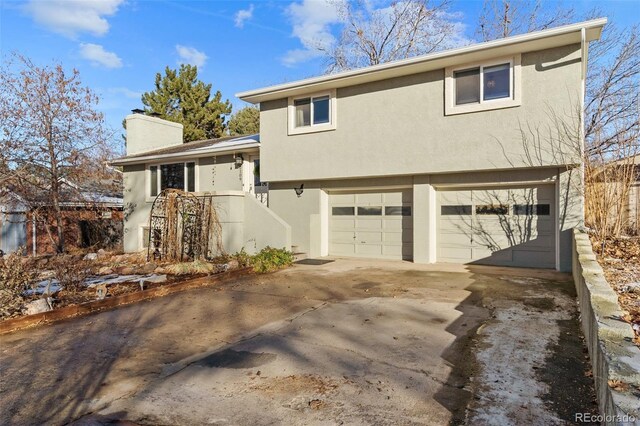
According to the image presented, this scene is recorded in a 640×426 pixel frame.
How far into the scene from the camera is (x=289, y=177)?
12.8 m

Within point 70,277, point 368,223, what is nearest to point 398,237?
point 368,223

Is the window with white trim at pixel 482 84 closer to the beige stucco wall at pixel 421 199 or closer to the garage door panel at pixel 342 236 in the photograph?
the beige stucco wall at pixel 421 199

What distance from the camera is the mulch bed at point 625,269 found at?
13.6 ft

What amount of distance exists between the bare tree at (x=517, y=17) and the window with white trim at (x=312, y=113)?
13265 mm

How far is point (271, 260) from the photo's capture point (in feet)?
35.3

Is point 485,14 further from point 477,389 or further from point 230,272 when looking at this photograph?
point 477,389

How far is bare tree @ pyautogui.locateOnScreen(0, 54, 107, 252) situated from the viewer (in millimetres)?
15625

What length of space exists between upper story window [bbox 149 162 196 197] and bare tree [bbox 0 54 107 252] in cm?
377

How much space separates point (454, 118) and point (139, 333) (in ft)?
27.9

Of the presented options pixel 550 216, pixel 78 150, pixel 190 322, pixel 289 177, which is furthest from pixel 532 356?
pixel 78 150

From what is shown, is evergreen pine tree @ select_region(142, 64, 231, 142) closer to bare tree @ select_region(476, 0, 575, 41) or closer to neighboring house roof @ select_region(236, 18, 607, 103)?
neighboring house roof @ select_region(236, 18, 607, 103)

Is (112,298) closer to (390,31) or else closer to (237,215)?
(237,215)

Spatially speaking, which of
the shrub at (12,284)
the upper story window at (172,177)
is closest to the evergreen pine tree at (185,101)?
the upper story window at (172,177)

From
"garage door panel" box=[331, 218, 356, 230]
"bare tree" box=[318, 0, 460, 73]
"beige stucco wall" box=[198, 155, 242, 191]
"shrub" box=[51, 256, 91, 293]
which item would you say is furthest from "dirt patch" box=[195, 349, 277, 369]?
"bare tree" box=[318, 0, 460, 73]
